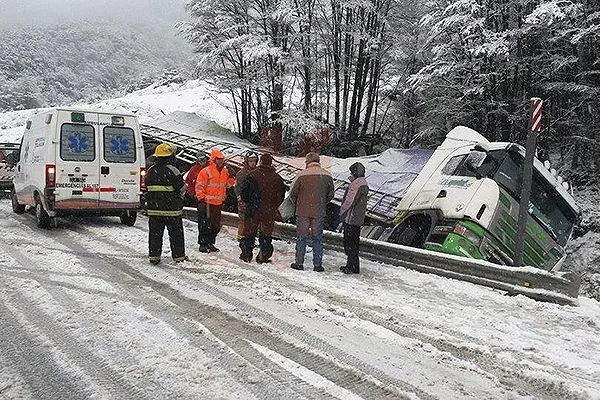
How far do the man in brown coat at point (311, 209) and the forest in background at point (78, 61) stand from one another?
80.3 feet

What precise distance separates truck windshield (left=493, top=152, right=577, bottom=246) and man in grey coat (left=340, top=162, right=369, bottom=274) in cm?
291

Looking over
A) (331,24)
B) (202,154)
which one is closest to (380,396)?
(202,154)

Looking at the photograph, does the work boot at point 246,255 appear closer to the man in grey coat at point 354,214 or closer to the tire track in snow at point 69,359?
the man in grey coat at point 354,214

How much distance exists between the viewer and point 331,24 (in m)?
19.0

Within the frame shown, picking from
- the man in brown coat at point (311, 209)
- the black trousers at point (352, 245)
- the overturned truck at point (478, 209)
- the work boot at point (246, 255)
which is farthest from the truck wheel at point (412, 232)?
the work boot at point (246, 255)

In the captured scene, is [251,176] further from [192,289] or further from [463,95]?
[463,95]

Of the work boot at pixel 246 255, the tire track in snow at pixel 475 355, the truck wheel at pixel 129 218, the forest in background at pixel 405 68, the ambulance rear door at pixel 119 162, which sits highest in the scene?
the forest in background at pixel 405 68

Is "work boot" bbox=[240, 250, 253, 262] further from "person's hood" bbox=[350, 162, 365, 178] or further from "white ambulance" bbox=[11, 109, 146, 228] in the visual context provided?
"white ambulance" bbox=[11, 109, 146, 228]

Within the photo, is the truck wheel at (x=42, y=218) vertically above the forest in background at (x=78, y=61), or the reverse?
the forest in background at (x=78, y=61)

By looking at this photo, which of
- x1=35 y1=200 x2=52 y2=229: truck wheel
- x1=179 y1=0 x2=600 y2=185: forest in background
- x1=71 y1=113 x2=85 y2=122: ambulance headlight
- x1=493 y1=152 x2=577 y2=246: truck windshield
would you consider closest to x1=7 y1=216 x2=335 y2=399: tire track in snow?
x1=35 y1=200 x2=52 y2=229: truck wheel

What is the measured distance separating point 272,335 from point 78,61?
166 ft

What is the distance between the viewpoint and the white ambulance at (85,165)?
982cm

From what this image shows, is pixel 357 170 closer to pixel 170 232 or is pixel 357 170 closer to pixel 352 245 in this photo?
pixel 352 245

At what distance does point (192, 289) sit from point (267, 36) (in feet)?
46.1
